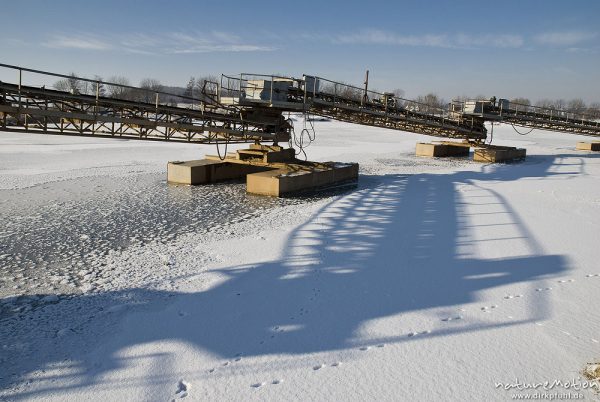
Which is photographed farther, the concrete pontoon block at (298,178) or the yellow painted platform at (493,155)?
the yellow painted platform at (493,155)

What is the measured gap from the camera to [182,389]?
14.5 ft

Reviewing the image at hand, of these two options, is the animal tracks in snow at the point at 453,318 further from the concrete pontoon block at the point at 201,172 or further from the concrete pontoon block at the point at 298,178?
the concrete pontoon block at the point at 201,172

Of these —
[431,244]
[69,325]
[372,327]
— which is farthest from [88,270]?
[431,244]

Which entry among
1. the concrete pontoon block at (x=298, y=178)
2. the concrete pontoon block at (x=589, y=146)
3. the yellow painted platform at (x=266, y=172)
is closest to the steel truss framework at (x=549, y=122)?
the concrete pontoon block at (x=589, y=146)

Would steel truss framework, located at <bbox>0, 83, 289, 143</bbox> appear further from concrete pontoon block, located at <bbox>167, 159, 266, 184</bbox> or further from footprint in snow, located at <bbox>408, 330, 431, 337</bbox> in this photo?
footprint in snow, located at <bbox>408, 330, 431, 337</bbox>

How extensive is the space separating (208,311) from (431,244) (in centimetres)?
524

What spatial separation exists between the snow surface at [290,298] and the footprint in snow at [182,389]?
2 cm

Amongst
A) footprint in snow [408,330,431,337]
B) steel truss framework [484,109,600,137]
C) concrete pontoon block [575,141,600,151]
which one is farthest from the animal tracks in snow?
concrete pontoon block [575,141,600,151]

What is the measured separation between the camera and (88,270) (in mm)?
Answer: 7762

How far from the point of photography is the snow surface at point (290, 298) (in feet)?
15.2

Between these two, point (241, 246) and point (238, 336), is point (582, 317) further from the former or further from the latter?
point (241, 246)

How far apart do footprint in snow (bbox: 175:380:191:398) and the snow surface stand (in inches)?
0.7

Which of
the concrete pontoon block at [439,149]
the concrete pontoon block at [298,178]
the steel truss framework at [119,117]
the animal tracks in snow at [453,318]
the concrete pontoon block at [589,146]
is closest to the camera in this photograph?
the animal tracks in snow at [453,318]

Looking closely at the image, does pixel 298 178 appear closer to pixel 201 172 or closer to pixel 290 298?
pixel 201 172
